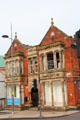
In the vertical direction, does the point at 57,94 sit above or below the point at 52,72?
below

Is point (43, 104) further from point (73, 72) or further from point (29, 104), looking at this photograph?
point (73, 72)

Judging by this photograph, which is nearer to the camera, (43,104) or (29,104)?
(43,104)

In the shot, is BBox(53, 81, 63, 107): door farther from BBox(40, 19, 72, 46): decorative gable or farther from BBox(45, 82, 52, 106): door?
BBox(40, 19, 72, 46): decorative gable

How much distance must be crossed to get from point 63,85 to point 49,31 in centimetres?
793

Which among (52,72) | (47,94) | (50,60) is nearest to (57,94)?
(47,94)

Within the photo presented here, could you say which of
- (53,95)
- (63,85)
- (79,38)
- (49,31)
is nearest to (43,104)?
(53,95)

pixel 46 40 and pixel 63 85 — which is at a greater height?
pixel 46 40

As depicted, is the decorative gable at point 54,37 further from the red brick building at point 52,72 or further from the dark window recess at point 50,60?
the dark window recess at point 50,60

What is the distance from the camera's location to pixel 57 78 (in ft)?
76.0

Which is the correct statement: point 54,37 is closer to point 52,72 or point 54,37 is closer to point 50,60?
point 50,60

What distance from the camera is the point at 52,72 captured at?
23719mm

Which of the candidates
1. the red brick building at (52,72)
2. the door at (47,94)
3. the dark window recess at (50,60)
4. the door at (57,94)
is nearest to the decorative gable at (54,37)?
the red brick building at (52,72)

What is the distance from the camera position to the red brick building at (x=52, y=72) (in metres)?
22.6

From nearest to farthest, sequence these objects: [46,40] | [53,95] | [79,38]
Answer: [79,38], [53,95], [46,40]
